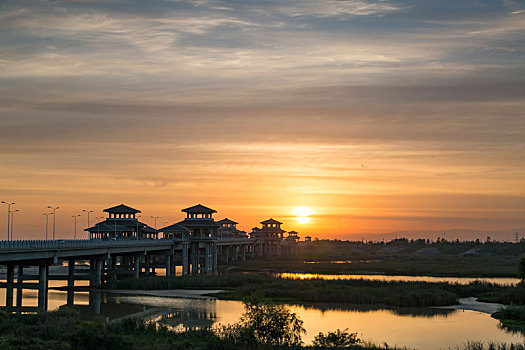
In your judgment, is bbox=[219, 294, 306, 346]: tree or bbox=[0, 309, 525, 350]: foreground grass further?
bbox=[219, 294, 306, 346]: tree

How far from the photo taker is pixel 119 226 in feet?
413

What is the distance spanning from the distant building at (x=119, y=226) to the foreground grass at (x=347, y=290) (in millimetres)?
27506

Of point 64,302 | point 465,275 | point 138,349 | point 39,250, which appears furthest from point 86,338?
point 465,275

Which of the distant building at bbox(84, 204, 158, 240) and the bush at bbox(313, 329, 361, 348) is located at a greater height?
the distant building at bbox(84, 204, 158, 240)

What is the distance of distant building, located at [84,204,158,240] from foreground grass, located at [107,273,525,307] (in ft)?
90.2

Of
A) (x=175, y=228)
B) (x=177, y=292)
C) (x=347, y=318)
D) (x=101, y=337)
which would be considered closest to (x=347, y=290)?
(x=347, y=318)

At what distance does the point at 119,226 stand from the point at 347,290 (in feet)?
197

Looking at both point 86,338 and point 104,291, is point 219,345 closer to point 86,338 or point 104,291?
point 86,338

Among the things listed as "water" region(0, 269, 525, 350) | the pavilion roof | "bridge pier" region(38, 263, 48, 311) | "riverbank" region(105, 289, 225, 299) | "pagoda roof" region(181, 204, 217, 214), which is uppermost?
"pagoda roof" region(181, 204, 217, 214)

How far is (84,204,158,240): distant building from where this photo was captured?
123m

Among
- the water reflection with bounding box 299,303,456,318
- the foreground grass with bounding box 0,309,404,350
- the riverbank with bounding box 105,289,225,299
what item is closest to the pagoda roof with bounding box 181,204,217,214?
the riverbank with bounding box 105,289,225,299

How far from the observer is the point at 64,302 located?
7738cm

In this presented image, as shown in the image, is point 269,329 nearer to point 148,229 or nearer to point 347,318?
point 347,318

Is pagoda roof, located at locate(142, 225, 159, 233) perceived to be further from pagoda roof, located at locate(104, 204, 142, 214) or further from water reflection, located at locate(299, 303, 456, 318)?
water reflection, located at locate(299, 303, 456, 318)
